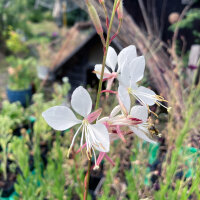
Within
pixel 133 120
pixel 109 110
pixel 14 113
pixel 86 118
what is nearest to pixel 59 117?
pixel 86 118

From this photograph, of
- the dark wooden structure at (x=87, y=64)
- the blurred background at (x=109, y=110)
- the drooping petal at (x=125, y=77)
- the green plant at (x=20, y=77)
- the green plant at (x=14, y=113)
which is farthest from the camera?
the green plant at (x=20, y=77)

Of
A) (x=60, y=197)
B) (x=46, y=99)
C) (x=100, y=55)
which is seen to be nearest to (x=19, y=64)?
(x=46, y=99)

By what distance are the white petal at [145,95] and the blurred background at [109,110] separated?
0.16 ft

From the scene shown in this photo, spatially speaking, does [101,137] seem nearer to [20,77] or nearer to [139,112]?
[139,112]

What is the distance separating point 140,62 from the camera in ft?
1.61

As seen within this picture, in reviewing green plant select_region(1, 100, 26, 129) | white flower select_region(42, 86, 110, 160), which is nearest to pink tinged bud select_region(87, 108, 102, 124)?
white flower select_region(42, 86, 110, 160)

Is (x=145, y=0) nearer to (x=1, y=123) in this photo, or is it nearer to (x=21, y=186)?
(x=1, y=123)

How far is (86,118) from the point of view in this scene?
1.67ft

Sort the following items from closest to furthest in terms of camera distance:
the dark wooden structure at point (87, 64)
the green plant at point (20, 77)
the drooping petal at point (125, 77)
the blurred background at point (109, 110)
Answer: the drooping petal at point (125, 77) → the dark wooden structure at point (87, 64) → the blurred background at point (109, 110) → the green plant at point (20, 77)

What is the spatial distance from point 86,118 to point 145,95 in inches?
6.1

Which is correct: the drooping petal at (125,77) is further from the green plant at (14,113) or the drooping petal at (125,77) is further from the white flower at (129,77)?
the green plant at (14,113)

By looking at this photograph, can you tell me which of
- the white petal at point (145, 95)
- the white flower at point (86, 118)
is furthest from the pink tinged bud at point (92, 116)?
the white petal at point (145, 95)

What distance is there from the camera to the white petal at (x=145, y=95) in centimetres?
53

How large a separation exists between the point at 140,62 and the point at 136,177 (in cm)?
77
